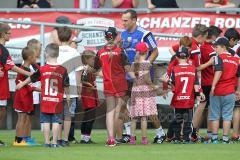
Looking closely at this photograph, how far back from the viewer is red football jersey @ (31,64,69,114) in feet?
59.5

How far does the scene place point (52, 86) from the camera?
59.7 feet

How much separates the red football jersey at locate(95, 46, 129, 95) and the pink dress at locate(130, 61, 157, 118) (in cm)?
25

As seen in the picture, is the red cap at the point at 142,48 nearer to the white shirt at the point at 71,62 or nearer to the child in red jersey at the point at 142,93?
the child in red jersey at the point at 142,93

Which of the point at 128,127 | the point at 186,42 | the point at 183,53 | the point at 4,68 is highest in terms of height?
the point at 186,42

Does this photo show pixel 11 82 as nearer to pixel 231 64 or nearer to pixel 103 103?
pixel 103 103

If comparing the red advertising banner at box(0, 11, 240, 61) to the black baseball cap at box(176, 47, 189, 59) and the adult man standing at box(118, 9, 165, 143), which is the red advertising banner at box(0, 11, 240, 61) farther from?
the black baseball cap at box(176, 47, 189, 59)

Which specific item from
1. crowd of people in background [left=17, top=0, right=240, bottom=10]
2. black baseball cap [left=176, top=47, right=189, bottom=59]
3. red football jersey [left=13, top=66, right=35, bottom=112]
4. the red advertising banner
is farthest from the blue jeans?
crowd of people in background [left=17, top=0, right=240, bottom=10]

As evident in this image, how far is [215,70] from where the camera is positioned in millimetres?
19203

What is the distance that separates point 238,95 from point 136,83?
6.90 ft

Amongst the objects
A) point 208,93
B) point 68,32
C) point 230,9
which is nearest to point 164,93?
point 208,93

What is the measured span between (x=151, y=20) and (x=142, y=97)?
472 centimetres

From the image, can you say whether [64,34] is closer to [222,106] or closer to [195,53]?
[195,53]

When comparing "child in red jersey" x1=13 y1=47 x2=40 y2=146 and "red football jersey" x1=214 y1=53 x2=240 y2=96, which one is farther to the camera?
"red football jersey" x1=214 y1=53 x2=240 y2=96

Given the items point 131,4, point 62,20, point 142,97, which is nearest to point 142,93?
point 142,97
